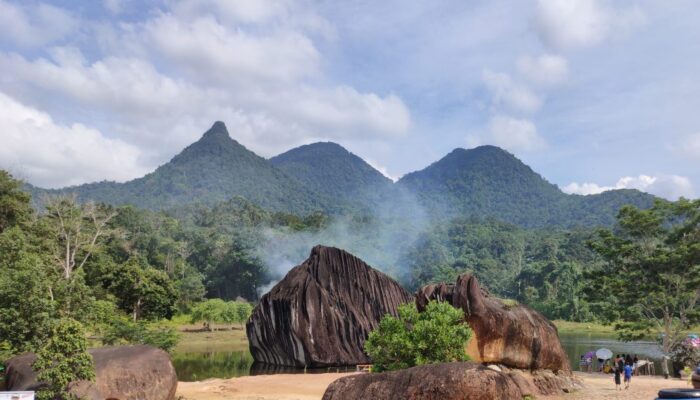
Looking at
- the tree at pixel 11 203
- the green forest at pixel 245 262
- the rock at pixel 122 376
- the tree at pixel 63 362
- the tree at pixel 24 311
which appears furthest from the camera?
the tree at pixel 11 203

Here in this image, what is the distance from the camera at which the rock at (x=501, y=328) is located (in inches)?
846

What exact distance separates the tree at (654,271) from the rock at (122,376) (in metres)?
24.6

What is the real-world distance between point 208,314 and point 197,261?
3256 centimetres

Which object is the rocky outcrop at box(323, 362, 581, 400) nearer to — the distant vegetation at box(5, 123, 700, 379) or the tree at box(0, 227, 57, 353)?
the distant vegetation at box(5, 123, 700, 379)

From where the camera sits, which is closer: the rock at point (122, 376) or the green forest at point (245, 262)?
the rock at point (122, 376)

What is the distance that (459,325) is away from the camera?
18203mm

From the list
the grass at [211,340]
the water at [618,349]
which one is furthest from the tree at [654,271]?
the grass at [211,340]

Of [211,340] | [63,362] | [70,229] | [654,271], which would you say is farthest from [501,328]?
[211,340]

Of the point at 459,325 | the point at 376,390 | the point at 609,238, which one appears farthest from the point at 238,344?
the point at 376,390

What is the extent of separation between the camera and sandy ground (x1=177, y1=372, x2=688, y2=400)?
21797 mm

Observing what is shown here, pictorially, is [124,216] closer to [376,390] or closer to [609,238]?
[609,238]

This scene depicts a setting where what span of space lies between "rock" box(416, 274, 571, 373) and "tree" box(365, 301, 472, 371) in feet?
9.63

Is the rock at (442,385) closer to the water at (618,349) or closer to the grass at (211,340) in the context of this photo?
the water at (618,349)

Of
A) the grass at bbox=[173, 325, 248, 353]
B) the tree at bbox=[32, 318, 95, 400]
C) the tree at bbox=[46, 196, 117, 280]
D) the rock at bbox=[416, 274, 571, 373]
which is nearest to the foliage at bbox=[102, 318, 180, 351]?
the tree at bbox=[32, 318, 95, 400]
